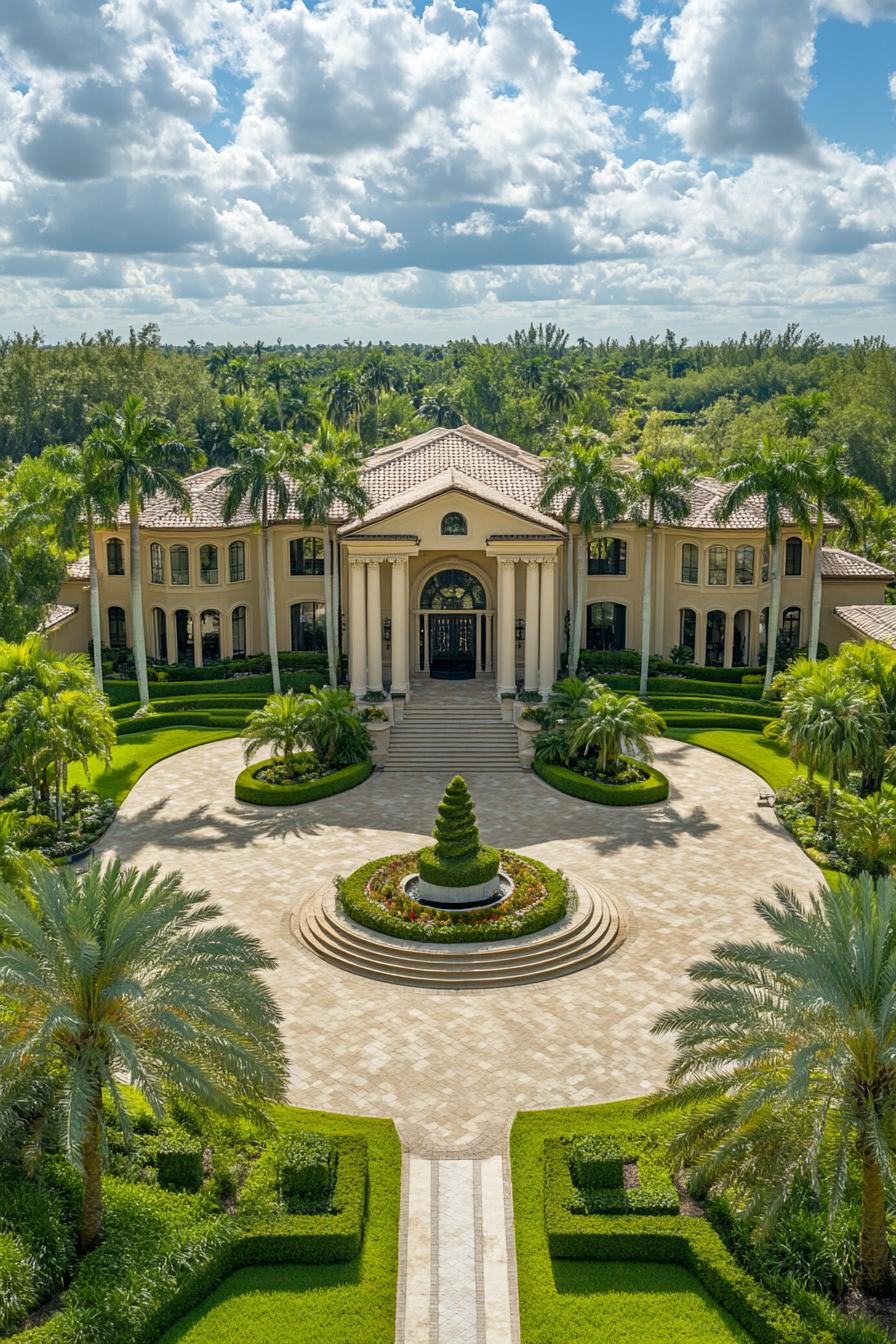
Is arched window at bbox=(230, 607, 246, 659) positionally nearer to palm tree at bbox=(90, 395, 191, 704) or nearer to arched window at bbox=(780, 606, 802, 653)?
palm tree at bbox=(90, 395, 191, 704)

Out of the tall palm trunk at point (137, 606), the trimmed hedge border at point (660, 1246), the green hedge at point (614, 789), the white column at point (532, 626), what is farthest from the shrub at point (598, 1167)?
the tall palm trunk at point (137, 606)

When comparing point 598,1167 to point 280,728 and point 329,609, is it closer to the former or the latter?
point 280,728

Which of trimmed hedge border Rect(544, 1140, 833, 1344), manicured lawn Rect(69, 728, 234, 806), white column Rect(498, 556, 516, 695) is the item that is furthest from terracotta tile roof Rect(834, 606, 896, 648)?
trimmed hedge border Rect(544, 1140, 833, 1344)

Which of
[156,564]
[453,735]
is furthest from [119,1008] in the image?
[156,564]

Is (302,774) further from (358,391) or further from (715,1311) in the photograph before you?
(358,391)

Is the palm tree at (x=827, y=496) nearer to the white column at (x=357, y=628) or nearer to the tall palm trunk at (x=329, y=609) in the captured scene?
the white column at (x=357, y=628)

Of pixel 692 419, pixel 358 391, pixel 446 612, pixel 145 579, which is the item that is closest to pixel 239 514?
pixel 145 579

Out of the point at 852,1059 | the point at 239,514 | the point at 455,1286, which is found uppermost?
the point at 239,514
